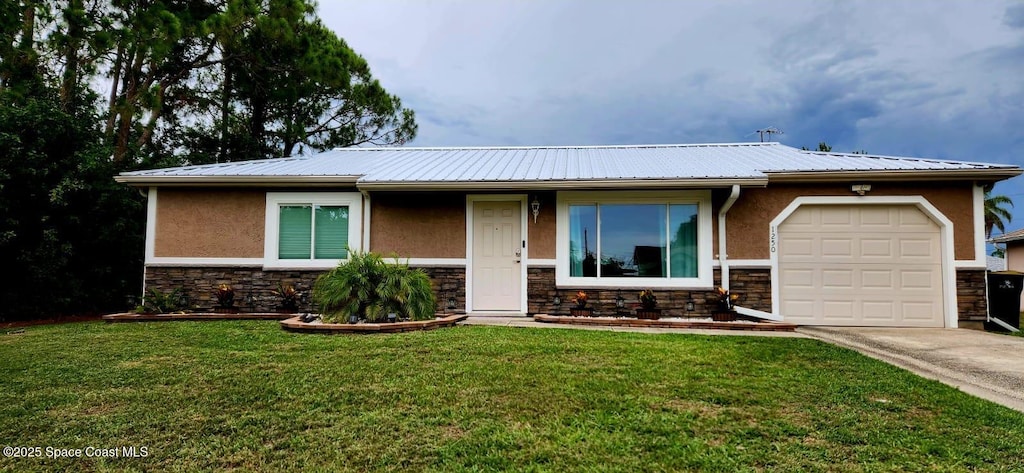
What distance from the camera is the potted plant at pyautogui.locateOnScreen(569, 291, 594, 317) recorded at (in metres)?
7.73

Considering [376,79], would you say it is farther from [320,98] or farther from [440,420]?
[440,420]

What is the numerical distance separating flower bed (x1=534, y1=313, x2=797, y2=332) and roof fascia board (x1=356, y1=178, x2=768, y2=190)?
81.9 inches

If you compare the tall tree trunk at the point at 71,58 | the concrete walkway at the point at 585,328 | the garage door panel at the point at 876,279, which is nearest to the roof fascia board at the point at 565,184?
the concrete walkway at the point at 585,328

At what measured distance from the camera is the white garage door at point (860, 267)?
24.4ft

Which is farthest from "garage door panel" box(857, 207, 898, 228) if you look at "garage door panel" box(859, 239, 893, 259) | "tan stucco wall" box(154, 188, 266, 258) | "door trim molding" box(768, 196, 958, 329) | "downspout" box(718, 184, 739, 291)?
"tan stucco wall" box(154, 188, 266, 258)

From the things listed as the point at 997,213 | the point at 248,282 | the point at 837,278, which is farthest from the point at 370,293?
the point at 997,213

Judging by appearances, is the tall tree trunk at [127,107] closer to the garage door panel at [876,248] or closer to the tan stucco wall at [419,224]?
the tan stucco wall at [419,224]

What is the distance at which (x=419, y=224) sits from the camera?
8391mm

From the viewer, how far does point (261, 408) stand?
329 centimetres

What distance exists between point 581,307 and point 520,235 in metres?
1.62

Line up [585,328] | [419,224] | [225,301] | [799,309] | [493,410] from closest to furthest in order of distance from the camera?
[493,410] < [585,328] < [799,309] < [225,301] < [419,224]

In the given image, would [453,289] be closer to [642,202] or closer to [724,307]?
[642,202]

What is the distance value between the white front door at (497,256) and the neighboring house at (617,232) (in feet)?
0.08

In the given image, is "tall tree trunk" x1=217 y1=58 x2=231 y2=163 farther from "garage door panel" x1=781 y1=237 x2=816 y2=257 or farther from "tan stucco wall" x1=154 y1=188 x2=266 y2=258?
"garage door panel" x1=781 y1=237 x2=816 y2=257
